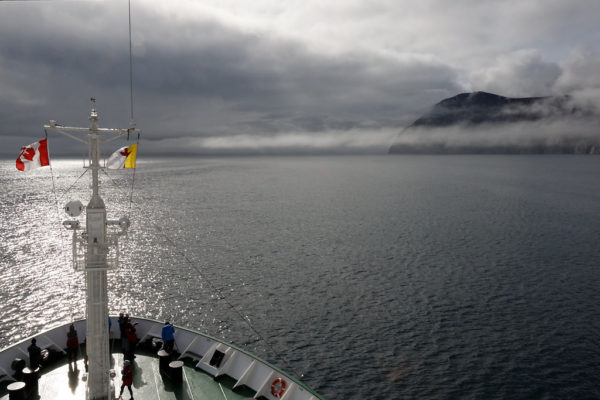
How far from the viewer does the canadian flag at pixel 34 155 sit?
50.1 ft

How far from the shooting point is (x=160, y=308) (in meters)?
43.5

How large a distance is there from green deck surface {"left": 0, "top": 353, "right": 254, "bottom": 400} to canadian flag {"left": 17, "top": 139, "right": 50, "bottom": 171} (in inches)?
376

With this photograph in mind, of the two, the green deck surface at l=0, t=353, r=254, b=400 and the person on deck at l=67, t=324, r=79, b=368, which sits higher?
the person on deck at l=67, t=324, r=79, b=368

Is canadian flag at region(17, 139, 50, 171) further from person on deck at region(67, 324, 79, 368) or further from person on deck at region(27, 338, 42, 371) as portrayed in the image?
person on deck at region(27, 338, 42, 371)

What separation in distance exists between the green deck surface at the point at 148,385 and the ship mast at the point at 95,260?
2.56 metres

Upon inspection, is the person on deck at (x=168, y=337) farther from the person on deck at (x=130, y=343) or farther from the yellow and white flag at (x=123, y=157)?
the yellow and white flag at (x=123, y=157)

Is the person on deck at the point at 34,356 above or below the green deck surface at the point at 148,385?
above

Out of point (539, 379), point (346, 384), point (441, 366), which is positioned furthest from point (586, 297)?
point (346, 384)

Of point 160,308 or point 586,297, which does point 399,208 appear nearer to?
point 586,297

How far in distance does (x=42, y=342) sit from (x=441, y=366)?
28.3m

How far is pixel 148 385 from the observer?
58.1ft

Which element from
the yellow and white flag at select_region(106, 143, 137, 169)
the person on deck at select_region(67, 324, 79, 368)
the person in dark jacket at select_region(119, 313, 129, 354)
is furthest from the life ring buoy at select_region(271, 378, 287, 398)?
the yellow and white flag at select_region(106, 143, 137, 169)

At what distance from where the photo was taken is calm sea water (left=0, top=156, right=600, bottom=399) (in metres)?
32.0

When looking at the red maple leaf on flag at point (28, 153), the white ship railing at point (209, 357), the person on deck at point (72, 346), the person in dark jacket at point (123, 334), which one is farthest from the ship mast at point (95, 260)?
the white ship railing at point (209, 357)
